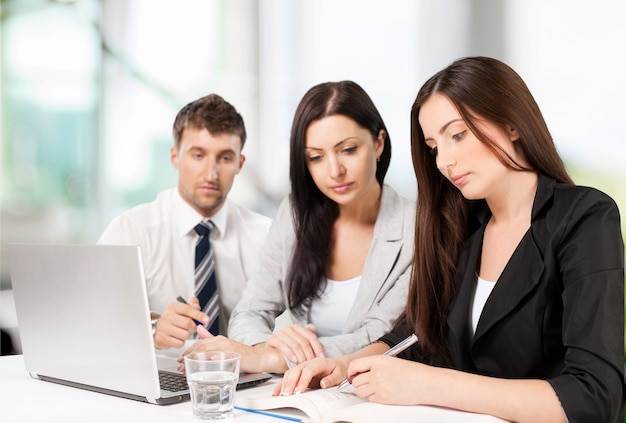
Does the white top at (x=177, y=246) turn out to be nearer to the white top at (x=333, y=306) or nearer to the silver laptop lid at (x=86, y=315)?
the white top at (x=333, y=306)

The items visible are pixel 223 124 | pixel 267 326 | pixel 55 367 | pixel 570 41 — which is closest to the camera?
pixel 55 367

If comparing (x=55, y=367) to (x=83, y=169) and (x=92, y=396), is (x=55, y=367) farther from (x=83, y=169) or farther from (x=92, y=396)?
(x=83, y=169)

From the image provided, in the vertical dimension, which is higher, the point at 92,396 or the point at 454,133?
the point at 454,133

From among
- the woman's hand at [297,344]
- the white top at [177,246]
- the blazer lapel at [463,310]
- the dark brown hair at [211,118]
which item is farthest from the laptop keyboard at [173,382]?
the dark brown hair at [211,118]

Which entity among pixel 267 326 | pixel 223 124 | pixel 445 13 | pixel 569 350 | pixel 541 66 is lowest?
pixel 267 326

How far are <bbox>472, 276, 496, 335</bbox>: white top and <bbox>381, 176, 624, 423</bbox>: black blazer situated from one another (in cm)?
1

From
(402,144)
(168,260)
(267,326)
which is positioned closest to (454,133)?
(267,326)

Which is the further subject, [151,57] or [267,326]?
[151,57]

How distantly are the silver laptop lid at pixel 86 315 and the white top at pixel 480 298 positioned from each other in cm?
72

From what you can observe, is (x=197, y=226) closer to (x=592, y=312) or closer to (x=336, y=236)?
(x=336, y=236)

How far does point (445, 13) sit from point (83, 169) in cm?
222

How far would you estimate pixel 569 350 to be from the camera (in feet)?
4.20

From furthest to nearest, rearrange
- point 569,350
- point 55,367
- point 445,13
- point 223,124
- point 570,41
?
1. point 445,13
2. point 570,41
3. point 223,124
4. point 55,367
5. point 569,350

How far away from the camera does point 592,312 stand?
1261 millimetres
